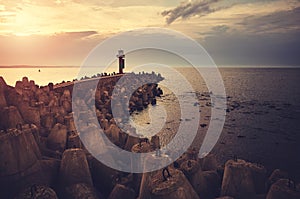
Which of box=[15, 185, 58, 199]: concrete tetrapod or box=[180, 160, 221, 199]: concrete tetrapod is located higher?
box=[15, 185, 58, 199]: concrete tetrapod

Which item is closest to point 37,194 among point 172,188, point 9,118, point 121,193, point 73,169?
point 73,169

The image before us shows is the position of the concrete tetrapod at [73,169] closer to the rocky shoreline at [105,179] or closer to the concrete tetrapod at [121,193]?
the rocky shoreline at [105,179]

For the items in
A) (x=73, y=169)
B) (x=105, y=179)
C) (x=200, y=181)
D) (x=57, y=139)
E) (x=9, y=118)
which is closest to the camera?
(x=73, y=169)

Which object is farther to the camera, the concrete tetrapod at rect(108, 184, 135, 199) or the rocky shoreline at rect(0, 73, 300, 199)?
the concrete tetrapod at rect(108, 184, 135, 199)

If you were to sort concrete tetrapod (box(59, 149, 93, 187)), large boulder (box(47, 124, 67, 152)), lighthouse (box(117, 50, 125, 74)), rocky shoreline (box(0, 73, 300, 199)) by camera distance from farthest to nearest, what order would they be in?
lighthouse (box(117, 50, 125, 74)) < large boulder (box(47, 124, 67, 152)) < concrete tetrapod (box(59, 149, 93, 187)) < rocky shoreline (box(0, 73, 300, 199))

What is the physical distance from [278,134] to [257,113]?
9514mm

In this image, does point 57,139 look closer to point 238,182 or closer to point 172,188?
point 172,188

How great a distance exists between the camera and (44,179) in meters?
6.56

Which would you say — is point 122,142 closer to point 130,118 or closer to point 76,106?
point 76,106

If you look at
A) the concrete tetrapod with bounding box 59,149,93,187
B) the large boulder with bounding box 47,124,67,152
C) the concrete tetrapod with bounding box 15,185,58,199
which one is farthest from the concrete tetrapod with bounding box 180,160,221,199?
the large boulder with bounding box 47,124,67,152

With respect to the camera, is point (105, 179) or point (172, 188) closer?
point (172, 188)

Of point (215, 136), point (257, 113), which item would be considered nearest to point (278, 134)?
point (215, 136)

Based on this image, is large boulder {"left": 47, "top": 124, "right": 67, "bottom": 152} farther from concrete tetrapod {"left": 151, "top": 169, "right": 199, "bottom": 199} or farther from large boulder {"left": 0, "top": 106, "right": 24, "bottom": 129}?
concrete tetrapod {"left": 151, "top": 169, "right": 199, "bottom": 199}

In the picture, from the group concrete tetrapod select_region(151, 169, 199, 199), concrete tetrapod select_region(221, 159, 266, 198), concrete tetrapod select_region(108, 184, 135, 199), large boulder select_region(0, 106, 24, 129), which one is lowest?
concrete tetrapod select_region(108, 184, 135, 199)
